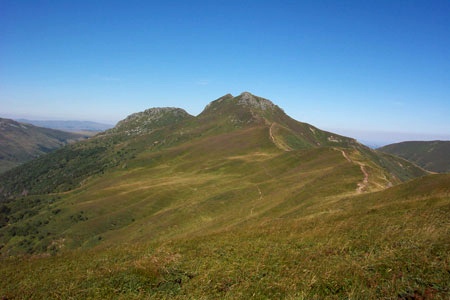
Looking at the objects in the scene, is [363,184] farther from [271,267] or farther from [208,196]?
[271,267]

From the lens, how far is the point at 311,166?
9919cm

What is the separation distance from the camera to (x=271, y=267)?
12719 mm

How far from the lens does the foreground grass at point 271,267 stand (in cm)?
995

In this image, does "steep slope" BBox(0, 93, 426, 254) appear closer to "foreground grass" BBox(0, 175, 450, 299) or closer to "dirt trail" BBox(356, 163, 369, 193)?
"dirt trail" BBox(356, 163, 369, 193)

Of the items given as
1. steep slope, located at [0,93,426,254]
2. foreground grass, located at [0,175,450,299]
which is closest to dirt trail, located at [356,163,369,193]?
steep slope, located at [0,93,426,254]

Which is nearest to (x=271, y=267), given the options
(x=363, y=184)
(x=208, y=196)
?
(x=363, y=184)

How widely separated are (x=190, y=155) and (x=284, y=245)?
17844cm

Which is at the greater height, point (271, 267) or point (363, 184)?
point (271, 267)

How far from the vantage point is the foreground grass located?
9.95 m

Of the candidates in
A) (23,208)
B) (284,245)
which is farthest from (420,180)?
(23,208)

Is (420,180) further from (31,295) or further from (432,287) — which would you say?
(31,295)

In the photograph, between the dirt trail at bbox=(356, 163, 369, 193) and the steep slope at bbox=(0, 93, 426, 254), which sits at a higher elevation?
the dirt trail at bbox=(356, 163, 369, 193)

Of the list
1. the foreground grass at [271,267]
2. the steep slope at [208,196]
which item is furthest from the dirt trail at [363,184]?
the foreground grass at [271,267]

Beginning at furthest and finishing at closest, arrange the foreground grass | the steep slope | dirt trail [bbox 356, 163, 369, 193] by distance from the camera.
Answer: the steep slope, dirt trail [bbox 356, 163, 369, 193], the foreground grass
